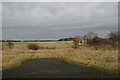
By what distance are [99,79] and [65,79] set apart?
2743 mm

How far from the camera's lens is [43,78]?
58.2ft

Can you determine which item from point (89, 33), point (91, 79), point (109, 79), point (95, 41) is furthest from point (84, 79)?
point (89, 33)

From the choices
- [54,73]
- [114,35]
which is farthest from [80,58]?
[114,35]

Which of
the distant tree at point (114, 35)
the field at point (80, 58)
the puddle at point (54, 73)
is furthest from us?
the distant tree at point (114, 35)

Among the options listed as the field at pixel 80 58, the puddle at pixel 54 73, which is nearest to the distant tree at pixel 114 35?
the field at pixel 80 58

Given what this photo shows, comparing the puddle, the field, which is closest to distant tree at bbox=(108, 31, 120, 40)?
the field

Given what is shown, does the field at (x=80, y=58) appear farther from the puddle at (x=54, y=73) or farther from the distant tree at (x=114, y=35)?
the distant tree at (x=114, y=35)

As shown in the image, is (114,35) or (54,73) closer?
(54,73)

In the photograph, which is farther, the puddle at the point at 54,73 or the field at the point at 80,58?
the field at the point at 80,58

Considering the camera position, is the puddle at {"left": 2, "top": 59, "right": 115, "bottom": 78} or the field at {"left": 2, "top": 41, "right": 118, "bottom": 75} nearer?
the puddle at {"left": 2, "top": 59, "right": 115, "bottom": 78}

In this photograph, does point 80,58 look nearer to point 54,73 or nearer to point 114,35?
point 54,73

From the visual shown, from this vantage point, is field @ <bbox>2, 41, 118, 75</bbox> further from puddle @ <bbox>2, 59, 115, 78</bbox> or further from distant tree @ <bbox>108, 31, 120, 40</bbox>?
distant tree @ <bbox>108, 31, 120, 40</bbox>

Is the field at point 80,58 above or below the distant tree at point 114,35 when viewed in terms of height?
below

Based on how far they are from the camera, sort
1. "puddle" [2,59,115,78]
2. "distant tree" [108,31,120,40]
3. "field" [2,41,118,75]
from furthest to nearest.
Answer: "distant tree" [108,31,120,40], "field" [2,41,118,75], "puddle" [2,59,115,78]
